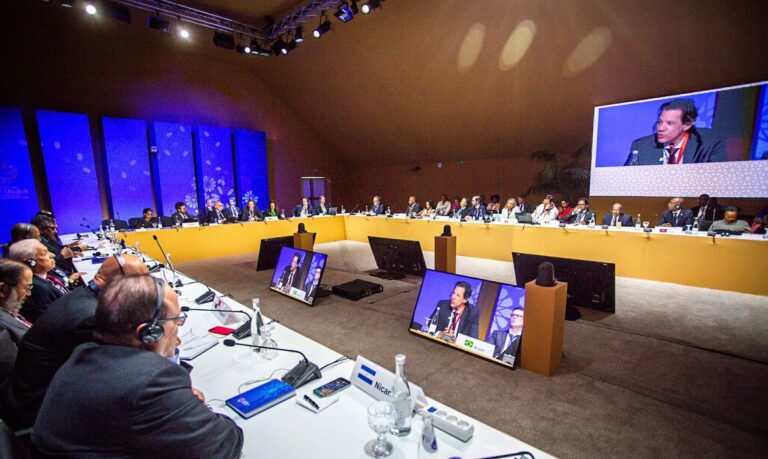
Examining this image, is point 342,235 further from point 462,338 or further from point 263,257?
point 462,338

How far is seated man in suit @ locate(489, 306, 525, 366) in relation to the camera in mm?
2562

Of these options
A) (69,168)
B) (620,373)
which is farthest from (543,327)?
(69,168)

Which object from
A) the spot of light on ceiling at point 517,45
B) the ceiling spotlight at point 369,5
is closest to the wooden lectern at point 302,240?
the ceiling spotlight at point 369,5

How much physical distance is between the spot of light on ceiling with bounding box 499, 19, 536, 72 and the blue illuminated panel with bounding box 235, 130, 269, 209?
7003mm

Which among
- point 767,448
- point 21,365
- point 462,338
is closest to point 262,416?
point 21,365

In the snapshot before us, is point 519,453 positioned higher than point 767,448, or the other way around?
point 519,453

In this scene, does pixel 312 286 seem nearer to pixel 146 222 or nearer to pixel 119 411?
pixel 119 411

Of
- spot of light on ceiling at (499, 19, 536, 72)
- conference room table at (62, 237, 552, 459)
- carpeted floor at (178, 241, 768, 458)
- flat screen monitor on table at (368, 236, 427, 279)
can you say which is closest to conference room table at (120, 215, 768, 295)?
carpeted floor at (178, 241, 768, 458)

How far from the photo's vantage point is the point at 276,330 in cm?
227

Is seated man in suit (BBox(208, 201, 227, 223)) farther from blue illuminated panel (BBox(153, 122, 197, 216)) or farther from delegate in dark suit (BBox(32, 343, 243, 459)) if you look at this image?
delegate in dark suit (BBox(32, 343, 243, 459))

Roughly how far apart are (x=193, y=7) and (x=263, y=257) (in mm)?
5329

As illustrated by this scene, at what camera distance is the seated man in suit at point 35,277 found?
249cm

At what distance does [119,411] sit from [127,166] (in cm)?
929

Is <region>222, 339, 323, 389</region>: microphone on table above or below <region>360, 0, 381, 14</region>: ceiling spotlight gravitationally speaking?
below
